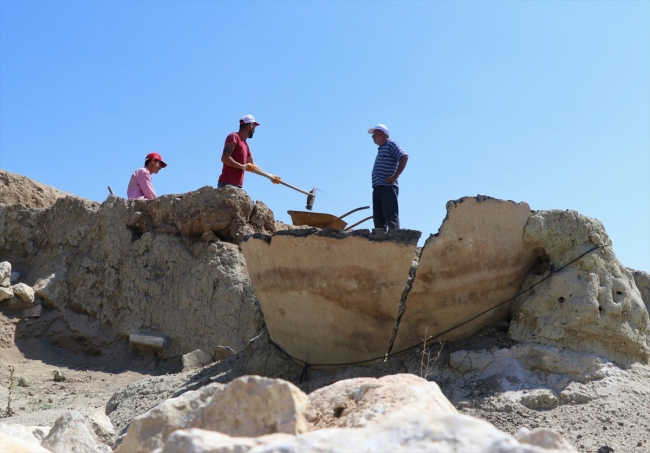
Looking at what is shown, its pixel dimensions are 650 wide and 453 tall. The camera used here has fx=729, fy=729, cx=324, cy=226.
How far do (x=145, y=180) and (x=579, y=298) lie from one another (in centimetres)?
543

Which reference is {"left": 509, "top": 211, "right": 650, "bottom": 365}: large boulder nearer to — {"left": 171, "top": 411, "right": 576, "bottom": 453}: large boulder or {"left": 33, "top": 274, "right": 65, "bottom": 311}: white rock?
{"left": 171, "top": 411, "right": 576, "bottom": 453}: large boulder

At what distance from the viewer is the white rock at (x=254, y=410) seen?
7.89 ft

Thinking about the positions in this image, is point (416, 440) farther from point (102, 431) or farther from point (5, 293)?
point (5, 293)

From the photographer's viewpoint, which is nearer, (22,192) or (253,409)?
(253,409)

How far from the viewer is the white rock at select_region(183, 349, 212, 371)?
672 cm

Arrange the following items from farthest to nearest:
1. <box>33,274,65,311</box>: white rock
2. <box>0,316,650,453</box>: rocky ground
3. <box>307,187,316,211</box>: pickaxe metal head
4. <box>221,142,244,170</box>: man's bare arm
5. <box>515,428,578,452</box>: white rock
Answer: <box>307,187,316,211</box>: pickaxe metal head
<box>33,274,65,311</box>: white rock
<box>221,142,244,170</box>: man's bare arm
<box>0,316,650,453</box>: rocky ground
<box>515,428,578,452</box>: white rock

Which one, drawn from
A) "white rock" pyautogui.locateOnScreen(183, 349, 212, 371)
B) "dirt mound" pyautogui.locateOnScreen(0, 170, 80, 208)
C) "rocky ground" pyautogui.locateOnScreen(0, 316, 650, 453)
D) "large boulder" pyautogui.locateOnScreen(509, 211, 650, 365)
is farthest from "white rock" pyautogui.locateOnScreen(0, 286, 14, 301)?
"large boulder" pyautogui.locateOnScreen(509, 211, 650, 365)

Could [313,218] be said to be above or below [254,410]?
above

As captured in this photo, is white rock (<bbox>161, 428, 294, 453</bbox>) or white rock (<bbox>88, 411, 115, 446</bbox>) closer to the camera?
white rock (<bbox>161, 428, 294, 453</bbox>)

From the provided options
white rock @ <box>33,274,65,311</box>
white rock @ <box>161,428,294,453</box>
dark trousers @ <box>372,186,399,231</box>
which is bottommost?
white rock @ <box>161,428,294,453</box>

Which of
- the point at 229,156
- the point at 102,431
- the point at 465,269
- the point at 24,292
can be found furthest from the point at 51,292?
the point at 465,269

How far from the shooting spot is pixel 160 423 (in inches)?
109

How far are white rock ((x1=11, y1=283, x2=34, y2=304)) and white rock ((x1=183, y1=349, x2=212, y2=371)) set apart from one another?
2454 millimetres

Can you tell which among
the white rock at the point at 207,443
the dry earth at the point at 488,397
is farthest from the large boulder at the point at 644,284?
the white rock at the point at 207,443
